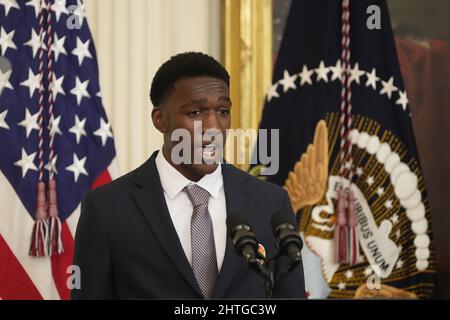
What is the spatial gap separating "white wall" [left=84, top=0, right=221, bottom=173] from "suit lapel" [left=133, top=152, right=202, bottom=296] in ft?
6.02

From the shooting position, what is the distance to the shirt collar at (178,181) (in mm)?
2217

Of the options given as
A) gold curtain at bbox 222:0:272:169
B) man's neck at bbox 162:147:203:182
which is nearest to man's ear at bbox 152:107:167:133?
man's neck at bbox 162:147:203:182

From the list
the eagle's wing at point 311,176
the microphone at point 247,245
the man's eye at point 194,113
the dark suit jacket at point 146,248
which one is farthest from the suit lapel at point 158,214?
the eagle's wing at point 311,176

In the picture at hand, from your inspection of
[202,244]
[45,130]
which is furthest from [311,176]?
[202,244]

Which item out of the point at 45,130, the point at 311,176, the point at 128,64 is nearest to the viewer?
the point at 45,130

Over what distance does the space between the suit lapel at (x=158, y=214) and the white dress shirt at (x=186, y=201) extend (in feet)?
0.10

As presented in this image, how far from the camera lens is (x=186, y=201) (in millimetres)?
2225

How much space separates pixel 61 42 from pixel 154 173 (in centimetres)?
190

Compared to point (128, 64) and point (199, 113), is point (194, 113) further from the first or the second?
point (128, 64)

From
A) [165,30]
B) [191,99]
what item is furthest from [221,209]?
[165,30]

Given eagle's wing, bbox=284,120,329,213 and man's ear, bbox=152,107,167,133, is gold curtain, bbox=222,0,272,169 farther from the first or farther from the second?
man's ear, bbox=152,107,167,133

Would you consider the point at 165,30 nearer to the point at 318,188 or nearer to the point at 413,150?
the point at 318,188

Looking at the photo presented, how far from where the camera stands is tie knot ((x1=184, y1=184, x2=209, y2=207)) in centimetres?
221

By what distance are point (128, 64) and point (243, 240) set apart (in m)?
2.60
